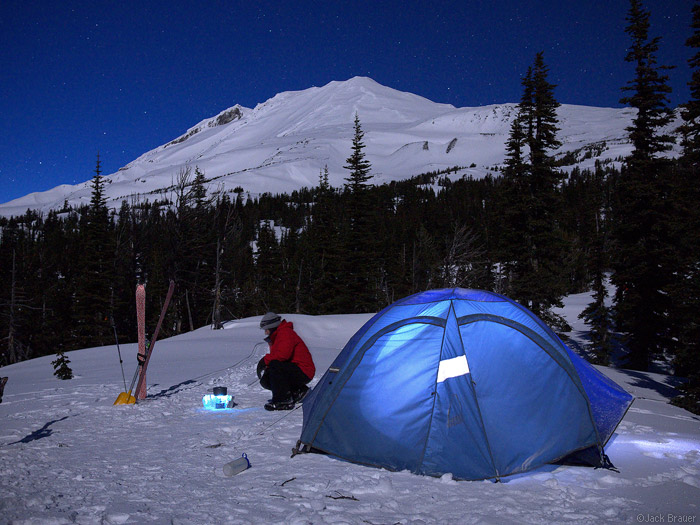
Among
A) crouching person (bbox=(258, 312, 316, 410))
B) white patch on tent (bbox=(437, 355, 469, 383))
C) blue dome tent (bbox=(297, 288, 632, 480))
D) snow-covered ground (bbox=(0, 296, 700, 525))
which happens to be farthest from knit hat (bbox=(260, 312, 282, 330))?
white patch on tent (bbox=(437, 355, 469, 383))

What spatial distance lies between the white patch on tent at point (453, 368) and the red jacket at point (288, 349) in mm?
2675

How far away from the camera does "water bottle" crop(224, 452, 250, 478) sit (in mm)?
4012

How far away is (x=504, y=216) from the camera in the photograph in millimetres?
21547

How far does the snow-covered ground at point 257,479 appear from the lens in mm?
3260

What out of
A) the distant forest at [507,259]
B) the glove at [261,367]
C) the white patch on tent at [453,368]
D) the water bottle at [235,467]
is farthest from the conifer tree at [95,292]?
the white patch on tent at [453,368]

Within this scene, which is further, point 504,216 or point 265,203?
point 265,203

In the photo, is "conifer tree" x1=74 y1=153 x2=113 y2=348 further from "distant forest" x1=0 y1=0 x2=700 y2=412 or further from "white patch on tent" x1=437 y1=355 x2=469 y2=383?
"white patch on tent" x1=437 y1=355 x2=469 y2=383

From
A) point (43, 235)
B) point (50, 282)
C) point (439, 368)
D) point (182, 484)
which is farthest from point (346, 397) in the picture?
point (43, 235)

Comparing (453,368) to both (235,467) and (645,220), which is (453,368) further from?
(645,220)

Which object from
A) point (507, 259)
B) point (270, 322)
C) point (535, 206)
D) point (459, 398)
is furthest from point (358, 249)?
point (459, 398)

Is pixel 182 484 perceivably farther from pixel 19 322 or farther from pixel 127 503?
pixel 19 322

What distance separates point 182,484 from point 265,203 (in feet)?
384

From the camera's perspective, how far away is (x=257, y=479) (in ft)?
12.9

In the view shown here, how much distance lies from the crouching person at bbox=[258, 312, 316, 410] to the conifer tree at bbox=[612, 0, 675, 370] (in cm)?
1791
